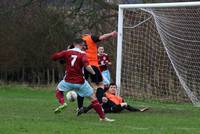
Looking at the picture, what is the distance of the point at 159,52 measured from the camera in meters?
18.2

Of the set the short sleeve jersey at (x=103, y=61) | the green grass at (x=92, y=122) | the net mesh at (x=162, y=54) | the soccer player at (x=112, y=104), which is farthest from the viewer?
the net mesh at (x=162, y=54)

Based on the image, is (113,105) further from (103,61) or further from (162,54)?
(162,54)

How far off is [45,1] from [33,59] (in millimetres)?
3300

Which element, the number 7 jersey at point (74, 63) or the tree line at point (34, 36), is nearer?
the number 7 jersey at point (74, 63)

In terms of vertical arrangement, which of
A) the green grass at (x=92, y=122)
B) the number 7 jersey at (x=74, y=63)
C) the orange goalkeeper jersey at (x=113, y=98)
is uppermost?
the number 7 jersey at (x=74, y=63)

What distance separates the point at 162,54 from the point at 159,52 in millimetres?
195

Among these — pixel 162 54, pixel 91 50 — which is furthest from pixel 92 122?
pixel 162 54

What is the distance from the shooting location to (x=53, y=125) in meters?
10.3

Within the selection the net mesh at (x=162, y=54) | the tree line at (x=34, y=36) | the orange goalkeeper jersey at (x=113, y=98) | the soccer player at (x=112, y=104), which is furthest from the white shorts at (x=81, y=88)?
the tree line at (x=34, y=36)

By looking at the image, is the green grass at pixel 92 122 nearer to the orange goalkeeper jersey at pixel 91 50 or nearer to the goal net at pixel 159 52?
the orange goalkeeper jersey at pixel 91 50

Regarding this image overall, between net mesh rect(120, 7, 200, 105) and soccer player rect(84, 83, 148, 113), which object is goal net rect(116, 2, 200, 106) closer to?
net mesh rect(120, 7, 200, 105)

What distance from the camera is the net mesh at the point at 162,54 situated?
56.5 ft

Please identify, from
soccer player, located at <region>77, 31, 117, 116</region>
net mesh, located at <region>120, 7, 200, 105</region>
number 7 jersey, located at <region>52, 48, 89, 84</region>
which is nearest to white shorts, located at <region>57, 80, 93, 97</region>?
number 7 jersey, located at <region>52, 48, 89, 84</region>

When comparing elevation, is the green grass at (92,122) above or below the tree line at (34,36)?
below
